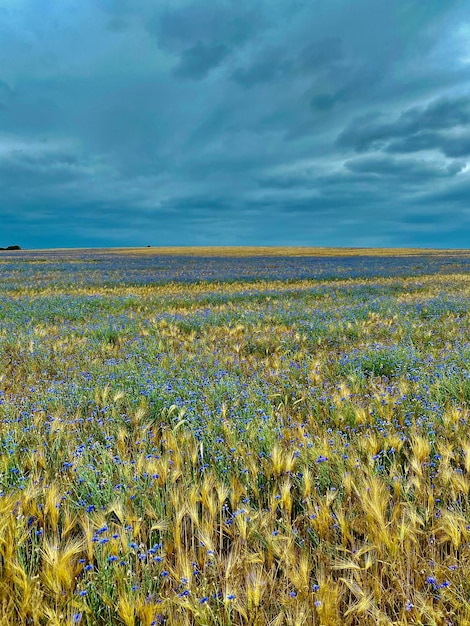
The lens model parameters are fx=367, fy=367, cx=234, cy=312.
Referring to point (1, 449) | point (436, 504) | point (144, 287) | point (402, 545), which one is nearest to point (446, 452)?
point (436, 504)

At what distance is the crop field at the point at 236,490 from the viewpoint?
1.64 m

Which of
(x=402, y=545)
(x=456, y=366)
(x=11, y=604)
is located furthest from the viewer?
(x=456, y=366)

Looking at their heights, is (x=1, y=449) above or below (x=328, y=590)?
below

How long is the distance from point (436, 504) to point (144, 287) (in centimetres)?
1769

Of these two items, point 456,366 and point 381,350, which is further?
point 381,350

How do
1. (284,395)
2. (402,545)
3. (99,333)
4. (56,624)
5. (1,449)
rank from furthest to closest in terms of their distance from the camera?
(99,333) < (284,395) < (1,449) < (402,545) < (56,624)

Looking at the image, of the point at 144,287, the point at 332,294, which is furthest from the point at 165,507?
the point at 144,287

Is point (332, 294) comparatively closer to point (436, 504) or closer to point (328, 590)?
point (436, 504)

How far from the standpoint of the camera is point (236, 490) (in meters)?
2.39

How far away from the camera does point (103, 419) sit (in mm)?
3789

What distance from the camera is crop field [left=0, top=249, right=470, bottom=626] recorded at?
1.64 meters

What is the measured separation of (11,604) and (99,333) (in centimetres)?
668

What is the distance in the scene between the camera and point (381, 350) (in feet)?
18.7

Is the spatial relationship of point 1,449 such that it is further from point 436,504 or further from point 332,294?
point 332,294
